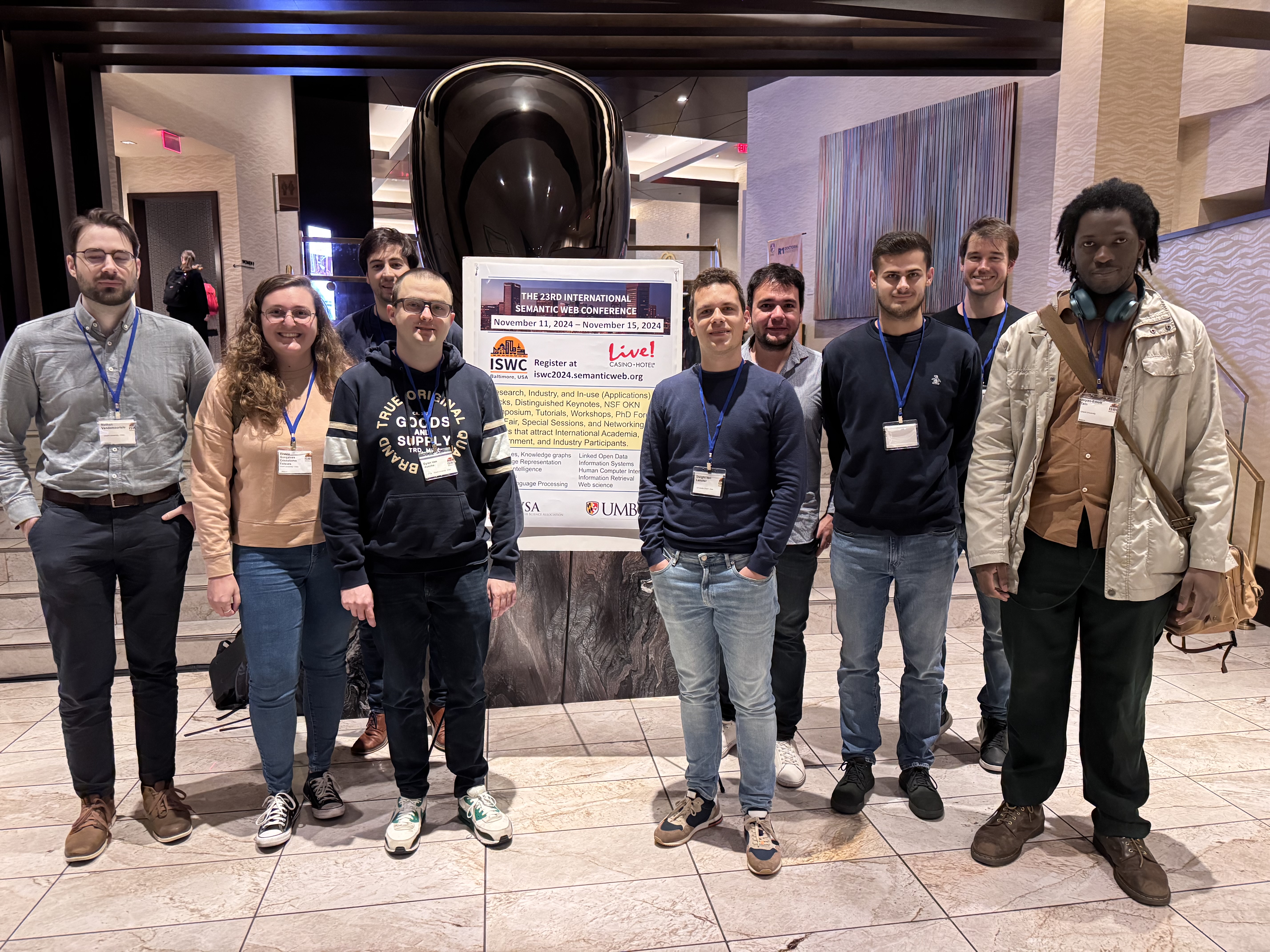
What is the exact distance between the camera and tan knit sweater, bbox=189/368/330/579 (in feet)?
6.91

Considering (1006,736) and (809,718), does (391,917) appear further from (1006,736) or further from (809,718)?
(1006,736)

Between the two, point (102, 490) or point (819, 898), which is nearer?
point (819, 898)

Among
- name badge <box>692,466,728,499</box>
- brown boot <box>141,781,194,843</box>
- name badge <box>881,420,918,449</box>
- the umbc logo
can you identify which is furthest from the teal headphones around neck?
brown boot <box>141,781,194,843</box>

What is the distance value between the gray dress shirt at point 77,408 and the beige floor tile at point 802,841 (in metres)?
1.77

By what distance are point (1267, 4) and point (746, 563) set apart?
591cm

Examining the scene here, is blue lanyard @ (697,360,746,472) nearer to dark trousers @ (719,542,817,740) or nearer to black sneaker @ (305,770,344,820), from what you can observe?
dark trousers @ (719,542,817,740)

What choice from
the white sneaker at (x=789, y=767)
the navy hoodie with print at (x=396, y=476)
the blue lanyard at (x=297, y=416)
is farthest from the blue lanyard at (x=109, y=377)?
the white sneaker at (x=789, y=767)

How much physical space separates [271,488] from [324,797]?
943 millimetres

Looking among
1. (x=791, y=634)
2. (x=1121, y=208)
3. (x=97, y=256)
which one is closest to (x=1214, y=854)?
A: (x=791, y=634)

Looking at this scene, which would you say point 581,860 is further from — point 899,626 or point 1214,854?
point 1214,854

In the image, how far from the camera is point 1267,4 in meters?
5.14

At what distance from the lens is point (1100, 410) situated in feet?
5.99

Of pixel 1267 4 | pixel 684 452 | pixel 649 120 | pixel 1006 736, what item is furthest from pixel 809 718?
pixel 649 120

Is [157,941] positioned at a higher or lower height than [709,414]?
lower
